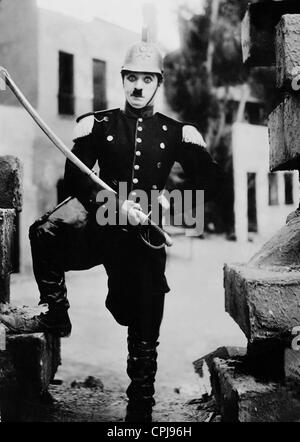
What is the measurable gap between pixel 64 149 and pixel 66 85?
303 cm

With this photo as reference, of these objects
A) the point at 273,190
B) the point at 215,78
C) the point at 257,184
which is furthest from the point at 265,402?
the point at 215,78

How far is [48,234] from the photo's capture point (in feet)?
10.6

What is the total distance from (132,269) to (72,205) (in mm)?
575

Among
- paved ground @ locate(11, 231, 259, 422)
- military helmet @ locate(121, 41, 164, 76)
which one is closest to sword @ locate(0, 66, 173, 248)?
military helmet @ locate(121, 41, 164, 76)

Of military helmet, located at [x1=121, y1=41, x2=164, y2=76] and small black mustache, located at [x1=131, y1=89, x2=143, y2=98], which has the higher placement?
military helmet, located at [x1=121, y1=41, x2=164, y2=76]

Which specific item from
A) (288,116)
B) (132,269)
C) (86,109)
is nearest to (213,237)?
(86,109)

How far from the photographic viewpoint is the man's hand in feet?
10.5

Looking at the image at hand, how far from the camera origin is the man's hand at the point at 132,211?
10.5 ft

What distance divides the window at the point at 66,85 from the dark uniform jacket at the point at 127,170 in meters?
2.28

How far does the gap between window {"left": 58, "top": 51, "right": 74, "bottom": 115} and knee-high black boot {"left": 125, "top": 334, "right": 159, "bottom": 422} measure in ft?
→ 10.0

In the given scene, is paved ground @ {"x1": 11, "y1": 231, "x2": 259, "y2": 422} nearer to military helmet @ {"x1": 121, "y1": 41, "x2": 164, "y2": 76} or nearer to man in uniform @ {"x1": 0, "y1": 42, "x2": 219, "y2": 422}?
man in uniform @ {"x1": 0, "y1": 42, "x2": 219, "y2": 422}

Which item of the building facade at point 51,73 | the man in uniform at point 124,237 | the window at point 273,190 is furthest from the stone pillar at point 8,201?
the window at point 273,190

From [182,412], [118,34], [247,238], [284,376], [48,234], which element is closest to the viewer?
[284,376]

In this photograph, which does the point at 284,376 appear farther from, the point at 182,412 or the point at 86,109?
the point at 86,109
